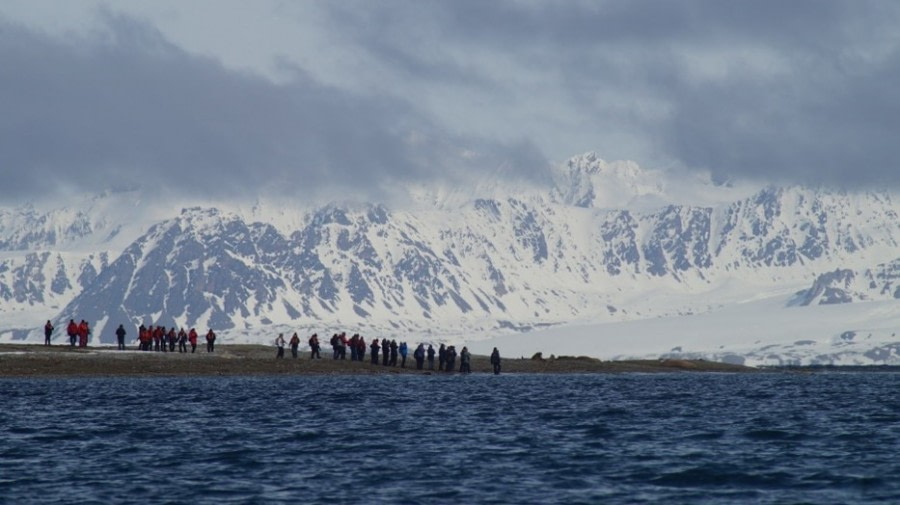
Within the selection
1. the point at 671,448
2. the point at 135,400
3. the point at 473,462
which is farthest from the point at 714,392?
the point at 473,462

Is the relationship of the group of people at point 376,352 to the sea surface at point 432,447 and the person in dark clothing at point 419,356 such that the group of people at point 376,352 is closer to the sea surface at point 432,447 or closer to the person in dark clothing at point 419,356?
the person in dark clothing at point 419,356

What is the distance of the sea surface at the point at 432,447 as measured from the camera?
4653 centimetres

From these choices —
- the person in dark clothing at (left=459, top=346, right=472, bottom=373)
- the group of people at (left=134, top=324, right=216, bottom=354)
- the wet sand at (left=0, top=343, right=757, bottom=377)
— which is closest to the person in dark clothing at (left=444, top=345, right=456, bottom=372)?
the person in dark clothing at (left=459, top=346, right=472, bottom=373)

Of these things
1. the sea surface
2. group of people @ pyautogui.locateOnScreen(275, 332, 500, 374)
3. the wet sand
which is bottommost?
the sea surface

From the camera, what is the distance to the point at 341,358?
126 m

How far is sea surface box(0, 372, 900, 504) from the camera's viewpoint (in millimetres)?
46531

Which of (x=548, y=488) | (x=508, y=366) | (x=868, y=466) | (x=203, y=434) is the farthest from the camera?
(x=508, y=366)

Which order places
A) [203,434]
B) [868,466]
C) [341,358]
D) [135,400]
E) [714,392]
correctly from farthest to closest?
[341,358] < [714,392] < [135,400] < [203,434] < [868,466]

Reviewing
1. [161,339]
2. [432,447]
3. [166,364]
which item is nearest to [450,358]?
[161,339]

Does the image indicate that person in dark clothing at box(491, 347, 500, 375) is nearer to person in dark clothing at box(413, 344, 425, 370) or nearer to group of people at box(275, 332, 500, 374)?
group of people at box(275, 332, 500, 374)

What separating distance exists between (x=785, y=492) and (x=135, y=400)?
1744 inches

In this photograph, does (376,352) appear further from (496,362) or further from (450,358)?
(496,362)

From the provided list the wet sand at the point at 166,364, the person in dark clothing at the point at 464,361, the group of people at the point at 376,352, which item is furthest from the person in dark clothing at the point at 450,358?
the wet sand at the point at 166,364

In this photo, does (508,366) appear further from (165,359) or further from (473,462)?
(473,462)
